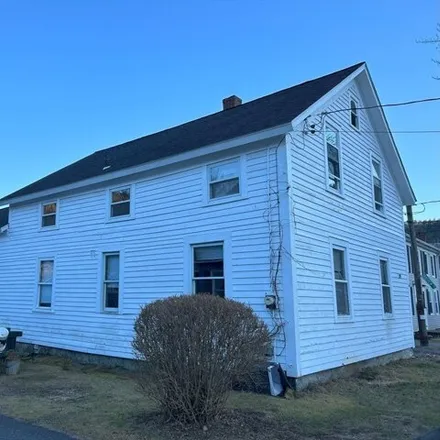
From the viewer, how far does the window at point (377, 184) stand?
13.5 m

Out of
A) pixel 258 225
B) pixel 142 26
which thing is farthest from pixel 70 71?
pixel 258 225

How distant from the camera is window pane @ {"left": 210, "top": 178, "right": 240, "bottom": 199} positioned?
9797 mm

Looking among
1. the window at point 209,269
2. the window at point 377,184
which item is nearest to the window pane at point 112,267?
the window at point 209,269

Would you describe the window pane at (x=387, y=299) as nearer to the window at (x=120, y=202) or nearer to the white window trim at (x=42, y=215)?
the window at (x=120, y=202)

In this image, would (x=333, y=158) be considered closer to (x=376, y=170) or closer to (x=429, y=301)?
(x=376, y=170)

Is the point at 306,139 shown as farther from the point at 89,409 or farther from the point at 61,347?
the point at 61,347

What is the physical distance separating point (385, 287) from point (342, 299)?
336 cm

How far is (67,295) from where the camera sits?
13078 millimetres

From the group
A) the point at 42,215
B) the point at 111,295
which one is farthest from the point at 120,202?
the point at 42,215

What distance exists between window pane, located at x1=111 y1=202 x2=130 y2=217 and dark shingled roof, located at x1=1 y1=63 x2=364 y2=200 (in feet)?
3.35

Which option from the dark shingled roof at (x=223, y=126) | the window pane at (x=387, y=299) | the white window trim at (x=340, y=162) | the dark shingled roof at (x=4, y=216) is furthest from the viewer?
the dark shingled roof at (x=4, y=216)

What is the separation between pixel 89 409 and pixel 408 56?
35.4ft

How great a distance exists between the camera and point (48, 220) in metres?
14.4

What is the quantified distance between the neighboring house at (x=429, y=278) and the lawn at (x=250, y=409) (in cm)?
1844
